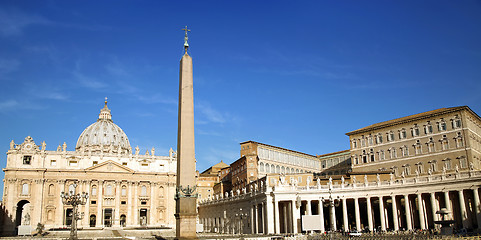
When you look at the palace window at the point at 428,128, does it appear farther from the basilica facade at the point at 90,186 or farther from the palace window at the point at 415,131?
the basilica facade at the point at 90,186

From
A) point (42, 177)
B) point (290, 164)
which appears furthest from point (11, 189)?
point (290, 164)

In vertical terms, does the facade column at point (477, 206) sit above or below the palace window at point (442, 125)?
below

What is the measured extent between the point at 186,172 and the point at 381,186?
3611cm

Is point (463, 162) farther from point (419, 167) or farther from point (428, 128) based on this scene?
point (428, 128)

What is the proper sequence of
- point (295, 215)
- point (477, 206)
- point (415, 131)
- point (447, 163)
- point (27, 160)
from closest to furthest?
point (477, 206) < point (295, 215) < point (447, 163) < point (415, 131) < point (27, 160)

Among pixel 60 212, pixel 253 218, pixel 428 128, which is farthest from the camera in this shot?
pixel 60 212

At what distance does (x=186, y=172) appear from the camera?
80.3 ft

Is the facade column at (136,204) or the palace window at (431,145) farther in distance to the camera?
the facade column at (136,204)

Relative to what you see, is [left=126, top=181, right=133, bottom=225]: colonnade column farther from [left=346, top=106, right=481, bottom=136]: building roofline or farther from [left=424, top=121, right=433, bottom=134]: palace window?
[left=424, top=121, right=433, bottom=134]: palace window

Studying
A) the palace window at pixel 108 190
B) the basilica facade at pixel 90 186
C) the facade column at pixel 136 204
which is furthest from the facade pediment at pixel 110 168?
the facade column at pixel 136 204

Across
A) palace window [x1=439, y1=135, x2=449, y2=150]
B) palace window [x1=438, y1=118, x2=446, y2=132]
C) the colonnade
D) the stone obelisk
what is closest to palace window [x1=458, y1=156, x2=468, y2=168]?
palace window [x1=439, y1=135, x2=449, y2=150]

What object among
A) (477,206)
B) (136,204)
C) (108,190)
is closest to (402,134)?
(477,206)

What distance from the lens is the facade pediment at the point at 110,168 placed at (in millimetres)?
89875

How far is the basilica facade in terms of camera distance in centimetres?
8506
